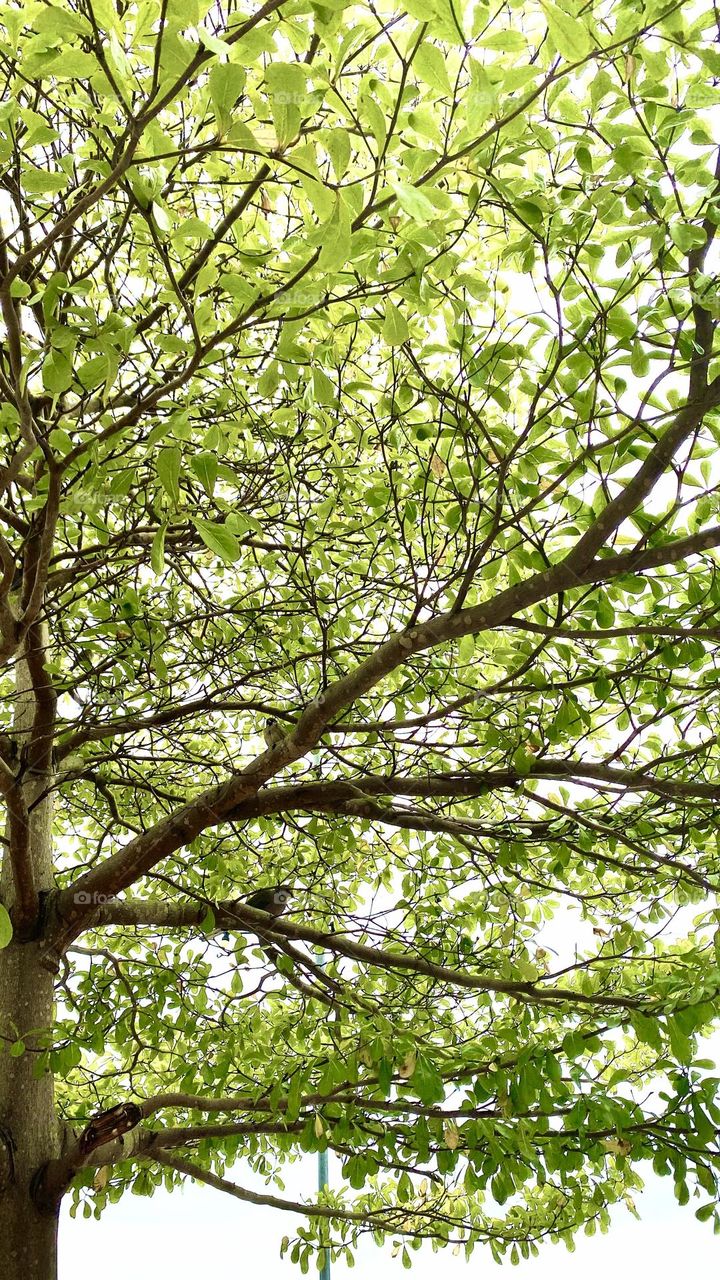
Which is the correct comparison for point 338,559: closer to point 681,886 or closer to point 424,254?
point 681,886

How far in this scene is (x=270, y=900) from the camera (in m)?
3.33

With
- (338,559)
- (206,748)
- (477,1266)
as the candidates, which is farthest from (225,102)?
(477,1266)

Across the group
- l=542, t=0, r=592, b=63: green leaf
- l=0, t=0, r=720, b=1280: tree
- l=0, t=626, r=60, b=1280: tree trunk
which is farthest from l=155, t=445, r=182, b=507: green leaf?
l=0, t=626, r=60, b=1280: tree trunk

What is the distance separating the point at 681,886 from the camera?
8.75 feet

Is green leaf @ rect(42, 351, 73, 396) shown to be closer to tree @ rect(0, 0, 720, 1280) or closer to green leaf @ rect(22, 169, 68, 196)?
tree @ rect(0, 0, 720, 1280)

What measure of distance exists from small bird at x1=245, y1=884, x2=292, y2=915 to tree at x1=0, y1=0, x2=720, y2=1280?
0.16 metres

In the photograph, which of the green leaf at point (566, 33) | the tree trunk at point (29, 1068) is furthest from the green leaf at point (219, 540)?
the tree trunk at point (29, 1068)

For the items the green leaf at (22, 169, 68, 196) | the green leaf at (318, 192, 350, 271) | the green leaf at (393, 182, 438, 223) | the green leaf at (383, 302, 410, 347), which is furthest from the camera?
the green leaf at (383, 302, 410, 347)

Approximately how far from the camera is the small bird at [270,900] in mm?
3279

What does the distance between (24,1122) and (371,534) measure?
202 centimetres

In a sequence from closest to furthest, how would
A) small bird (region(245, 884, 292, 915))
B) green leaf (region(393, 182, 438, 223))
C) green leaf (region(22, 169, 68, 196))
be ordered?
1. green leaf (region(393, 182, 438, 223))
2. green leaf (region(22, 169, 68, 196))
3. small bird (region(245, 884, 292, 915))

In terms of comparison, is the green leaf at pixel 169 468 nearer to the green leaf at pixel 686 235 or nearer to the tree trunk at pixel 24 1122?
the green leaf at pixel 686 235

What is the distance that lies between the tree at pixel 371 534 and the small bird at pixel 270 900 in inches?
6.4

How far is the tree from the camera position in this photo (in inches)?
52.0
